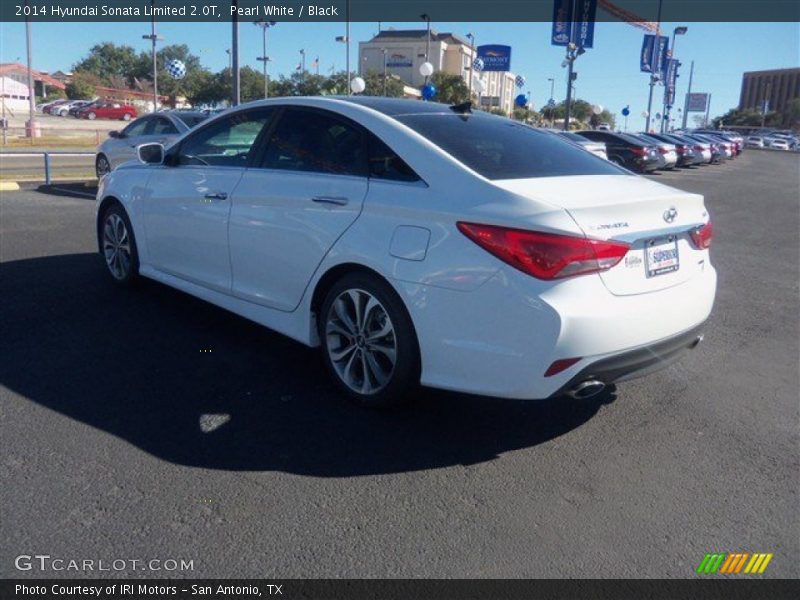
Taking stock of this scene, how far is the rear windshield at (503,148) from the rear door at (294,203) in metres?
0.43

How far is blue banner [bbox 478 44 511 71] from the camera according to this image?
49.7 meters

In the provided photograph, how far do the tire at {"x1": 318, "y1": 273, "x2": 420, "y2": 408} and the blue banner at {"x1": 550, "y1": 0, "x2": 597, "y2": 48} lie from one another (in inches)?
1148

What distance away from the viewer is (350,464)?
11.7ft

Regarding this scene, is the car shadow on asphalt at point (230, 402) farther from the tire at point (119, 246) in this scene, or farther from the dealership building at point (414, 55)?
the dealership building at point (414, 55)

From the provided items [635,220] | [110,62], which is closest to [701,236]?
[635,220]

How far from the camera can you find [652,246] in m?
3.69

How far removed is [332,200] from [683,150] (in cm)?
3237

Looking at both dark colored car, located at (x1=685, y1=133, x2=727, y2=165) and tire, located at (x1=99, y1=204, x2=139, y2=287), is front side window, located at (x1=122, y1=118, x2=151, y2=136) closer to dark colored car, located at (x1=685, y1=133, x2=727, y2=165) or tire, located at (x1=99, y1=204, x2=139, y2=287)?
tire, located at (x1=99, y1=204, x2=139, y2=287)

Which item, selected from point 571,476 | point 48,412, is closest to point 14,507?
point 48,412

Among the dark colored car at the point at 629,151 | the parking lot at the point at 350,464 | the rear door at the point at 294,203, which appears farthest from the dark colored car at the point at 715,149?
the rear door at the point at 294,203

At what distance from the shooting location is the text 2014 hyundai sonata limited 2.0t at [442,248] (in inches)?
134

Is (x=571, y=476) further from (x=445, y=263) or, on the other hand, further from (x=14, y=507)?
(x=14, y=507)

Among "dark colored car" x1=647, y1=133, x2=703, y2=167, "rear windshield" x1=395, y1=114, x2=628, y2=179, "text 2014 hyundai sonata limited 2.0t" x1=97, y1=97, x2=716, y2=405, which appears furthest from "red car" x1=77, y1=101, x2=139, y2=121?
"rear windshield" x1=395, y1=114, x2=628, y2=179

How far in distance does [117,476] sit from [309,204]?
1789 millimetres
